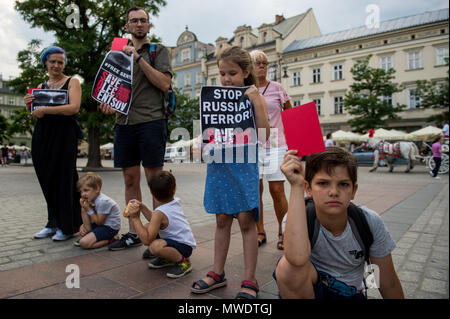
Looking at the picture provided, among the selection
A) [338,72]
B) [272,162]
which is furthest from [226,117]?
[338,72]

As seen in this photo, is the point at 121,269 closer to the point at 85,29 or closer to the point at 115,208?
the point at 115,208

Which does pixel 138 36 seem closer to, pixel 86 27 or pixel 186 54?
pixel 86 27

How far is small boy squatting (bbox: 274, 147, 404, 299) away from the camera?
1.39 m

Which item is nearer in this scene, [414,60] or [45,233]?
[45,233]

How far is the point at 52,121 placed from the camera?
3.37 meters

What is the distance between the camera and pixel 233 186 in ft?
6.89

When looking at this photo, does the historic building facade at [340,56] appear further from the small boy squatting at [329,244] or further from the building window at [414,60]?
the small boy squatting at [329,244]

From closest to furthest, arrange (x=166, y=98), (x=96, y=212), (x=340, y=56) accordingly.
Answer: (x=166, y=98) < (x=96, y=212) < (x=340, y=56)

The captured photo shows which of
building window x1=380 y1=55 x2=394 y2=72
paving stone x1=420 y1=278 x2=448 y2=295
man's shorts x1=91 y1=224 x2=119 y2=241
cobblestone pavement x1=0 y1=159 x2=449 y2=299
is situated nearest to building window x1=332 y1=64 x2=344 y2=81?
building window x1=380 y1=55 x2=394 y2=72

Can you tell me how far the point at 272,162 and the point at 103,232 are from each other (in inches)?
69.4

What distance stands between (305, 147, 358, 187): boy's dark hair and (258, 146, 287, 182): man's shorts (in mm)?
1577

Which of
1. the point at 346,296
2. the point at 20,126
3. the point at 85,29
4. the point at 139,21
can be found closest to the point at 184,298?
the point at 346,296

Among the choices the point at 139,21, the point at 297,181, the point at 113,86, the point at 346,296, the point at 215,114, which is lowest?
the point at 346,296

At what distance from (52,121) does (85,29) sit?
1550 cm
